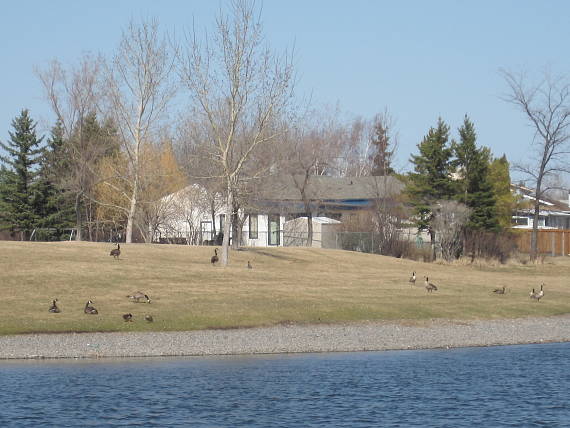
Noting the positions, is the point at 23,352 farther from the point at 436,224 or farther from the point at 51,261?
the point at 436,224

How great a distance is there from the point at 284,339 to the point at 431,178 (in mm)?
40133

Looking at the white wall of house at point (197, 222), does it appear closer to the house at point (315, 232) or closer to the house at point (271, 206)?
the house at point (271, 206)

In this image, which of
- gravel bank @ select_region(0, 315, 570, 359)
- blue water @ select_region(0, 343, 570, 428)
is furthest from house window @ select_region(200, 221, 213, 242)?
blue water @ select_region(0, 343, 570, 428)

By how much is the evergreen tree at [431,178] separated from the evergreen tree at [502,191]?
701 centimetres

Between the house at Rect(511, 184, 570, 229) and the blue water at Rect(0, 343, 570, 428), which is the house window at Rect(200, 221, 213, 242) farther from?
the blue water at Rect(0, 343, 570, 428)

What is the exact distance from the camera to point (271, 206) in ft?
246

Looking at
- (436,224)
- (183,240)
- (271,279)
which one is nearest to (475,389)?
(271,279)

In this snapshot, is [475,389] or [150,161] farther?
[150,161]

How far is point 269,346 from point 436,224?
3770cm

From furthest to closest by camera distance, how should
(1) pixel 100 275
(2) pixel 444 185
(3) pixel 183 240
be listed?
(3) pixel 183 240 → (2) pixel 444 185 → (1) pixel 100 275

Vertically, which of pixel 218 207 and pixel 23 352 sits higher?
pixel 218 207

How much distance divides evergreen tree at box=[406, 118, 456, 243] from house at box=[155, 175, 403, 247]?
7545 mm

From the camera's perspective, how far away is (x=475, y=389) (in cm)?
2308

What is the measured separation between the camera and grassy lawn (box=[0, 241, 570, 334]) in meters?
32.4
